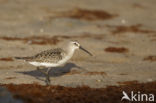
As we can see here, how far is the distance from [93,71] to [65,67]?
4.09ft

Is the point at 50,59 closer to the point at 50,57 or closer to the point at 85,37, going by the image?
the point at 50,57

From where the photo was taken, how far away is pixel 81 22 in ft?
93.1

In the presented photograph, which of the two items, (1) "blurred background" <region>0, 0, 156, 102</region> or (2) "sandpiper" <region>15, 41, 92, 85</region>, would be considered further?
(1) "blurred background" <region>0, 0, 156, 102</region>

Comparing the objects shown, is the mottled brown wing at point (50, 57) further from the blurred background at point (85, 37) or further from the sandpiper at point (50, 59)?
the blurred background at point (85, 37)

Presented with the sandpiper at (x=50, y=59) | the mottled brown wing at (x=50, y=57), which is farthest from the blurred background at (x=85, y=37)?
the mottled brown wing at (x=50, y=57)

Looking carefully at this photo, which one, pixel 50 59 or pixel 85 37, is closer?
pixel 50 59

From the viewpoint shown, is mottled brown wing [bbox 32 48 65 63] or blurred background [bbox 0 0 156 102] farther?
blurred background [bbox 0 0 156 102]

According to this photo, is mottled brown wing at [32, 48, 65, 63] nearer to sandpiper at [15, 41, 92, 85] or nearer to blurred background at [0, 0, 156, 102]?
sandpiper at [15, 41, 92, 85]

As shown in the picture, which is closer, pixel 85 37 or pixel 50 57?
pixel 50 57

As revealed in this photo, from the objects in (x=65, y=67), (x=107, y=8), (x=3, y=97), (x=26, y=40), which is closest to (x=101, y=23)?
(x=107, y=8)

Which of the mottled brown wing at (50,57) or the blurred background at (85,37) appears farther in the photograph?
the blurred background at (85,37)

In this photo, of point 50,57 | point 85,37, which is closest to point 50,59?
point 50,57

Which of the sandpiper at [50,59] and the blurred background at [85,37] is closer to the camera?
the sandpiper at [50,59]

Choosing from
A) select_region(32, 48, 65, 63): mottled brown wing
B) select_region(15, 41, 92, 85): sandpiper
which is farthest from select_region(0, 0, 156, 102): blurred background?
select_region(32, 48, 65, 63): mottled brown wing
